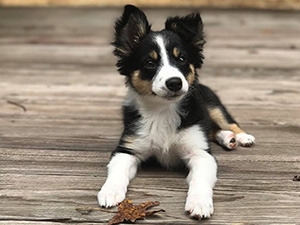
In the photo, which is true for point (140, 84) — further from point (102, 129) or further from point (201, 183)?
point (102, 129)

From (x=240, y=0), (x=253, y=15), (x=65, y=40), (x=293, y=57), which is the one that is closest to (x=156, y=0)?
(x=240, y=0)

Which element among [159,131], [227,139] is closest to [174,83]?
[159,131]

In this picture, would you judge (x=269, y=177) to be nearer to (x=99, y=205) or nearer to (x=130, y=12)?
(x=99, y=205)

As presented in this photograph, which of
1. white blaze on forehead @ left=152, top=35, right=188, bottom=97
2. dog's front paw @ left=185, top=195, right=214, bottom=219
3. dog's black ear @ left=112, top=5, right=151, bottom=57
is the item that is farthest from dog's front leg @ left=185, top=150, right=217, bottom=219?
dog's black ear @ left=112, top=5, right=151, bottom=57

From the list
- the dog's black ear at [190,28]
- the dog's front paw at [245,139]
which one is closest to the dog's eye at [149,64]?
the dog's black ear at [190,28]

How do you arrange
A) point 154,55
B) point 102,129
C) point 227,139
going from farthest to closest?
point 102,129 < point 227,139 < point 154,55

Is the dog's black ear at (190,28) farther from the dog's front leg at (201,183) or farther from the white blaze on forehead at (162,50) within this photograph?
the dog's front leg at (201,183)
